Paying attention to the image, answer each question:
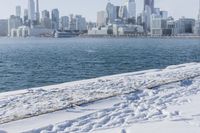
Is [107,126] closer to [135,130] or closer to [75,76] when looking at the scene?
[135,130]

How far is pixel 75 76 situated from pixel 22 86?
6.59 metres

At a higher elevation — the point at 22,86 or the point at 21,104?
the point at 21,104

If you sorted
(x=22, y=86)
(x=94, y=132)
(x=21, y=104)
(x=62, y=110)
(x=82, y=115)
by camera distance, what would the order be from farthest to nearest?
1. (x=22, y=86)
2. (x=21, y=104)
3. (x=62, y=110)
4. (x=82, y=115)
5. (x=94, y=132)

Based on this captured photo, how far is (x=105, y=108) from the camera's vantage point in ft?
25.5

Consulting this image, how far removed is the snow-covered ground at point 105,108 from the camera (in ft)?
20.9

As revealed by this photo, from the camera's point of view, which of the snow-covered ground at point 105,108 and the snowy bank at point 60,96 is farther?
the snowy bank at point 60,96

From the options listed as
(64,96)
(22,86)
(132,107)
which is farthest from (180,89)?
(22,86)

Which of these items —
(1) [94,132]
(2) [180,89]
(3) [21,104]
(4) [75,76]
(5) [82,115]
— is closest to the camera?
(1) [94,132]

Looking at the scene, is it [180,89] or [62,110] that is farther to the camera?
[180,89]

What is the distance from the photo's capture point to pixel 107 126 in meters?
6.39

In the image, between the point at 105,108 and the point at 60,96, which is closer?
the point at 105,108

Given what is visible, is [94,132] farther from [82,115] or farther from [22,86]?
[22,86]

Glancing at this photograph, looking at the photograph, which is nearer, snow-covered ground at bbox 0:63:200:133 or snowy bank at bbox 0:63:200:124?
snow-covered ground at bbox 0:63:200:133

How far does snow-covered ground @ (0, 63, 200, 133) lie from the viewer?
20.9 ft
